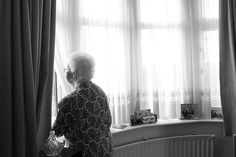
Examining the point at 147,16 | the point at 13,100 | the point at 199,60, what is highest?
the point at 147,16

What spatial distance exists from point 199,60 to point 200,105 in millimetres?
518

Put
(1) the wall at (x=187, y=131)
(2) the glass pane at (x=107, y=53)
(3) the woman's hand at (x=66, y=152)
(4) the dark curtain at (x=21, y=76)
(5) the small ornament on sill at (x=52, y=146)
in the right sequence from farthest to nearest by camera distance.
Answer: (1) the wall at (x=187, y=131)
(2) the glass pane at (x=107, y=53)
(3) the woman's hand at (x=66, y=152)
(5) the small ornament on sill at (x=52, y=146)
(4) the dark curtain at (x=21, y=76)

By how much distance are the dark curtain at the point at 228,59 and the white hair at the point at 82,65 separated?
159cm

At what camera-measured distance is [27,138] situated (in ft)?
5.41

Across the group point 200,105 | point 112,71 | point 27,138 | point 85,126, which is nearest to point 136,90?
point 112,71

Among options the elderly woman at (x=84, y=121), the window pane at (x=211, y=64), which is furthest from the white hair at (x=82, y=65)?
the window pane at (x=211, y=64)

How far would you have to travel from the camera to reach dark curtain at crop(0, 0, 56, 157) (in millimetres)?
1575

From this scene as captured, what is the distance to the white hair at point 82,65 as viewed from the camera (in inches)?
74.7

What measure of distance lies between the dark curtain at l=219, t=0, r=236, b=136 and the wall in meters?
0.13

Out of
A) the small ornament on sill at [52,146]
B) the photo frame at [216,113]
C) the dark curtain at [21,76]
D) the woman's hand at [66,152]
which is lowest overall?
the woman's hand at [66,152]

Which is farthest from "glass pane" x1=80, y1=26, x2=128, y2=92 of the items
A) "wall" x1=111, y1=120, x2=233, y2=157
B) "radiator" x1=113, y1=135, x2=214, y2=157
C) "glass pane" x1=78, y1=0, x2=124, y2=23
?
"radiator" x1=113, y1=135, x2=214, y2=157

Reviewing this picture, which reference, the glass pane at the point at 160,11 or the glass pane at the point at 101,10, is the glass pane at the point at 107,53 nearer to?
the glass pane at the point at 101,10

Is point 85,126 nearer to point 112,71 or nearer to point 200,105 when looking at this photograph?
point 112,71

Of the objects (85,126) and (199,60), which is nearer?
(85,126)
